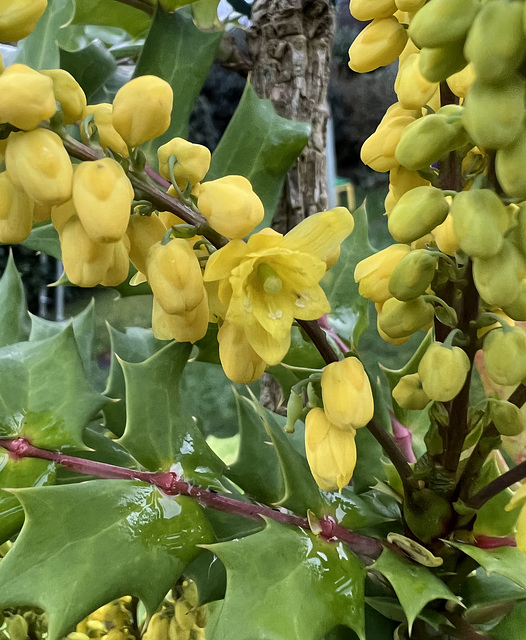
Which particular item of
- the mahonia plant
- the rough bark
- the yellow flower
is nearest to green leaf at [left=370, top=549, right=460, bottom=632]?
the mahonia plant

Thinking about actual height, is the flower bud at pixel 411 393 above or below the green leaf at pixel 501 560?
above

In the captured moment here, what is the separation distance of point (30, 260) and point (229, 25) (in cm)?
192

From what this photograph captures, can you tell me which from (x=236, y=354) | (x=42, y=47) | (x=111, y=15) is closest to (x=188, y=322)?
(x=236, y=354)

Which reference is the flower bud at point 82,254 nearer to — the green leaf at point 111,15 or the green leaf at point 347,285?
the green leaf at point 347,285

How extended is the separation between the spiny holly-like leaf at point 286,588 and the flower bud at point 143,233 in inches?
4.8

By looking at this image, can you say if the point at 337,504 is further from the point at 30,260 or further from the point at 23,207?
the point at 30,260

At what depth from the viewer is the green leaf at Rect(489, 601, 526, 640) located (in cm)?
28

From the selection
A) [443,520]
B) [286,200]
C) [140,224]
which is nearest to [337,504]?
[443,520]

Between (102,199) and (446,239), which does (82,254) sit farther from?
(446,239)

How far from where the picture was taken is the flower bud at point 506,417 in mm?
242

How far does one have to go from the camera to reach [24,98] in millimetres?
194

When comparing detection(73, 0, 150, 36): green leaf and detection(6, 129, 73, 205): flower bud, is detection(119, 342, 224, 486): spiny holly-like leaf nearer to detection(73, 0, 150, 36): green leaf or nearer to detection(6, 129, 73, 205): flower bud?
detection(6, 129, 73, 205): flower bud

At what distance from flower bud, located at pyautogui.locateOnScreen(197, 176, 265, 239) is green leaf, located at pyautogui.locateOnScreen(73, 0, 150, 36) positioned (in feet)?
1.03

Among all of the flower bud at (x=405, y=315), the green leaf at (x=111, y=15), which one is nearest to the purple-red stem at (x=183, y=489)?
the flower bud at (x=405, y=315)
